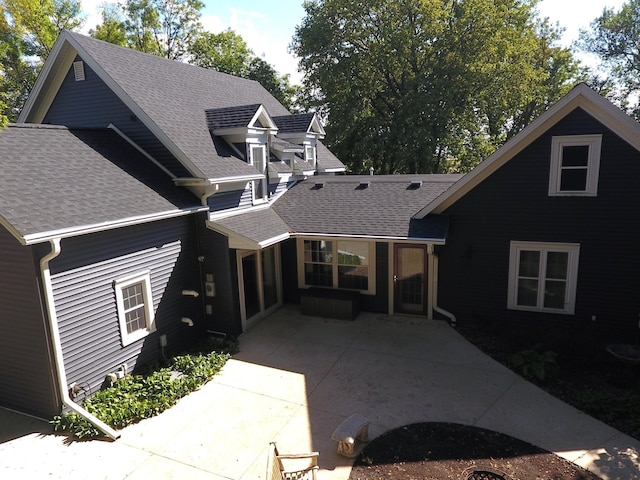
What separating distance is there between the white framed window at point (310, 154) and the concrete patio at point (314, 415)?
1037 centimetres

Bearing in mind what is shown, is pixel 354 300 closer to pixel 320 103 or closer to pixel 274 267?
pixel 274 267

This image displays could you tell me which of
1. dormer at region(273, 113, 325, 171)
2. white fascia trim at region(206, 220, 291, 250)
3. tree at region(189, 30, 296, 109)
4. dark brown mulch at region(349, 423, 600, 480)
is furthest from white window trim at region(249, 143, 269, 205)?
tree at region(189, 30, 296, 109)

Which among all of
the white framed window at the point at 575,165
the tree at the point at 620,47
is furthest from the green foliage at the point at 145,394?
the tree at the point at 620,47

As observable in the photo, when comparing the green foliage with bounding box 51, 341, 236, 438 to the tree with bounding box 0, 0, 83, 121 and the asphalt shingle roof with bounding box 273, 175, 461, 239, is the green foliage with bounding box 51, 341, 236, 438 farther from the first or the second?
the tree with bounding box 0, 0, 83, 121

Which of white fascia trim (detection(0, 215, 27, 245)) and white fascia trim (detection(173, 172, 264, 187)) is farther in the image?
white fascia trim (detection(173, 172, 264, 187))

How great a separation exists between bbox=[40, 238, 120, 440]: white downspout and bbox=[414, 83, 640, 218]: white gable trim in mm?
9560

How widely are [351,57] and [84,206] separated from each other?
25589mm

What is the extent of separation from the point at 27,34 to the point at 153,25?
32.8 ft

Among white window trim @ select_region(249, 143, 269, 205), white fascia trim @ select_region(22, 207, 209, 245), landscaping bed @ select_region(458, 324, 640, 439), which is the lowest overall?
landscaping bed @ select_region(458, 324, 640, 439)

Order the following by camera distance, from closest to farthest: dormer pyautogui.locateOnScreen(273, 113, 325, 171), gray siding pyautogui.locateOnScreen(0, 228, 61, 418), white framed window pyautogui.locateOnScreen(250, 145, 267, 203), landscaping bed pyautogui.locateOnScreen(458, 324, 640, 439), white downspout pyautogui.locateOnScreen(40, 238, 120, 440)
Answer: white downspout pyautogui.locateOnScreen(40, 238, 120, 440)
gray siding pyautogui.locateOnScreen(0, 228, 61, 418)
landscaping bed pyautogui.locateOnScreen(458, 324, 640, 439)
white framed window pyautogui.locateOnScreen(250, 145, 267, 203)
dormer pyautogui.locateOnScreen(273, 113, 325, 171)

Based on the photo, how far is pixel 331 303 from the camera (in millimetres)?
13016

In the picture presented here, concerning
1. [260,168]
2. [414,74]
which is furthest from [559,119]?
[414,74]

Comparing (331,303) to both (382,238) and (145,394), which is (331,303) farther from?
(145,394)

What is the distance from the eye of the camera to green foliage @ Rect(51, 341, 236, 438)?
779cm
